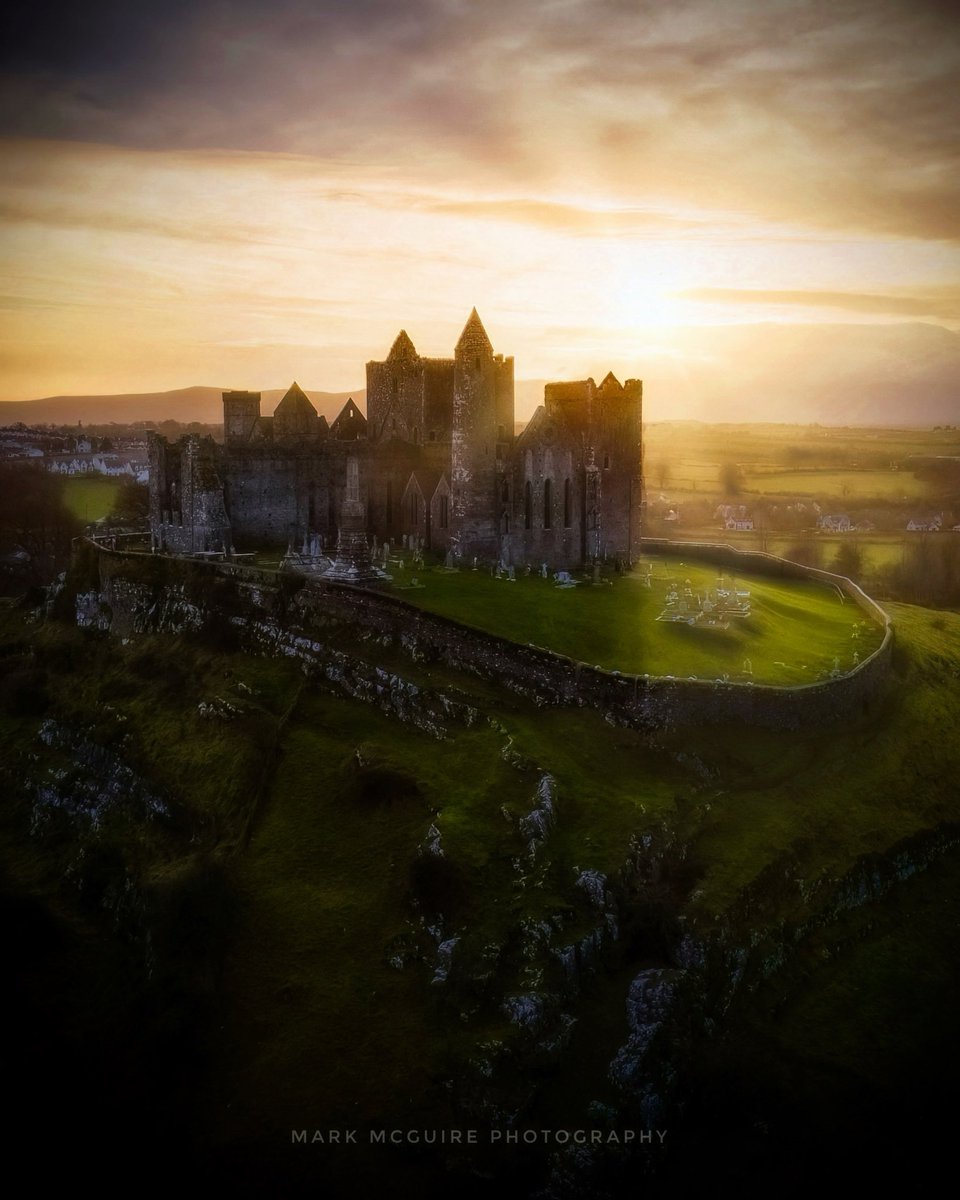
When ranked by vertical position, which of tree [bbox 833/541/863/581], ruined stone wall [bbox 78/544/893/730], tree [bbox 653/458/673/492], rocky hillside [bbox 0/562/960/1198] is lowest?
rocky hillside [bbox 0/562/960/1198]

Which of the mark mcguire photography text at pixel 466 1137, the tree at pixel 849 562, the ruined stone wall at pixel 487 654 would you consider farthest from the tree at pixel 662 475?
the mark mcguire photography text at pixel 466 1137

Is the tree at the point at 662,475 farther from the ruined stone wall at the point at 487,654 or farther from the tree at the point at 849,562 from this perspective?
the ruined stone wall at the point at 487,654

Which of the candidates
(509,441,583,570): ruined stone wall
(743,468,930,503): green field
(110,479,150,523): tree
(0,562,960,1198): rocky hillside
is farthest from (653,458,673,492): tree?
(0,562,960,1198): rocky hillside

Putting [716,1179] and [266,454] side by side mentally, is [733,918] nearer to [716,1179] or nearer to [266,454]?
[716,1179]

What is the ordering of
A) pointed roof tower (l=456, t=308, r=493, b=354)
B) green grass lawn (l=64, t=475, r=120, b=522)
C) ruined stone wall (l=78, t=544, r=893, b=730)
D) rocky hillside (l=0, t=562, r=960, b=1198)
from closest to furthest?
rocky hillside (l=0, t=562, r=960, b=1198) < ruined stone wall (l=78, t=544, r=893, b=730) < pointed roof tower (l=456, t=308, r=493, b=354) < green grass lawn (l=64, t=475, r=120, b=522)

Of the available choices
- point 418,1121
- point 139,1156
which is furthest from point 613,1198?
point 139,1156

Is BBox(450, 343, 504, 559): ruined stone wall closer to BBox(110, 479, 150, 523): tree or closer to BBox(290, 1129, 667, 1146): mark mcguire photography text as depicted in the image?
BBox(110, 479, 150, 523): tree
